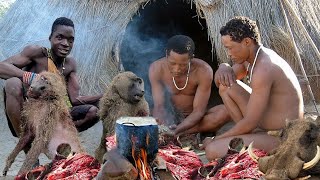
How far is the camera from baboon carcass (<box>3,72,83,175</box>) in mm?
3963

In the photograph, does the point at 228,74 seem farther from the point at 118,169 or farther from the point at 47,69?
the point at 118,169

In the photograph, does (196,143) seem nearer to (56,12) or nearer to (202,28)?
(56,12)

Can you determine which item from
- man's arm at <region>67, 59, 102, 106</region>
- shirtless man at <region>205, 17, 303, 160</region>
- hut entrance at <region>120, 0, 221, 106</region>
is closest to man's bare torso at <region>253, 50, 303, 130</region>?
shirtless man at <region>205, 17, 303, 160</region>

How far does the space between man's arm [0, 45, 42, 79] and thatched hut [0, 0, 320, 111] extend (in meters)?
1.80

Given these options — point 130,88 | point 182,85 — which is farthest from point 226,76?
point 182,85

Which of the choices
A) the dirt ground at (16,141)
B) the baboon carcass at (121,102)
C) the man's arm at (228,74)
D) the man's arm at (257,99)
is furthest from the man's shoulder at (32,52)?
the man's arm at (257,99)

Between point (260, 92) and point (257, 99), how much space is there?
58 millimetres

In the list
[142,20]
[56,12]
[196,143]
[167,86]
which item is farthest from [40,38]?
[196,143]

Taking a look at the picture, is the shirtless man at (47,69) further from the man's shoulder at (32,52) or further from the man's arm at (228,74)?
the man's arm at (228,74)

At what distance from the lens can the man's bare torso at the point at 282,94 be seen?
147 inches

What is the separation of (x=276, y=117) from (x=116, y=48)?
348 cm

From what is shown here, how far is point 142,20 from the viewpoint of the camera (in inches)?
333

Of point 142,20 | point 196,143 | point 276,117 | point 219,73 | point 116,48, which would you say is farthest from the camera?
point 142,20

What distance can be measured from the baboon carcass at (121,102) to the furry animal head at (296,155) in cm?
185
